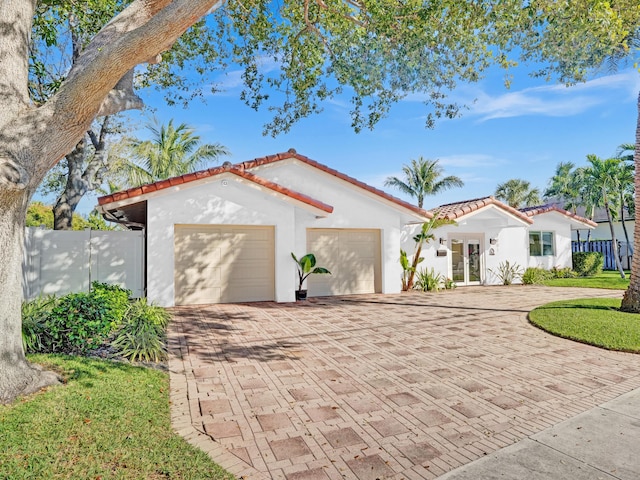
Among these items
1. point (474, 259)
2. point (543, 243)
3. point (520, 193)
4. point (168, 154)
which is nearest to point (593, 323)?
point (474, 259)

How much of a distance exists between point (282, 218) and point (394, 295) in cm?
571

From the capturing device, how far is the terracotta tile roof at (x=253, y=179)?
11629mm

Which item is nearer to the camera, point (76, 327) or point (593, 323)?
point (76, 327)

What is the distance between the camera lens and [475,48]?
35.6ft

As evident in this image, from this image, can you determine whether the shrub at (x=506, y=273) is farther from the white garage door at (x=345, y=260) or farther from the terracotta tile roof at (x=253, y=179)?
the white garage door at (x=345, y=260)

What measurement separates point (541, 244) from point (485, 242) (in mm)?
5002

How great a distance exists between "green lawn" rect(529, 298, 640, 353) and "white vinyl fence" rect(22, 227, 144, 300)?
1248cm

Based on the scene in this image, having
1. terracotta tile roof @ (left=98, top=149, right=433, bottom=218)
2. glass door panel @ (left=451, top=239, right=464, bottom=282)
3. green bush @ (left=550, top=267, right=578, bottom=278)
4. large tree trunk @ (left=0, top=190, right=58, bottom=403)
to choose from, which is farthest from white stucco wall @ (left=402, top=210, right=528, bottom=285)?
large tree trunk @ (left=0, top=190, right=58, bottom=403)

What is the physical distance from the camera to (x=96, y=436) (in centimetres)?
394

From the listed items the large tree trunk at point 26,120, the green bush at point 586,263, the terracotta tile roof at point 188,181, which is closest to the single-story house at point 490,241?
the green bush at point 586,263

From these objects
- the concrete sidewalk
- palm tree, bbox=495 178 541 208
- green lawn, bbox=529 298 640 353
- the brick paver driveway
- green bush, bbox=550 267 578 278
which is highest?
palm tree, bbox=495 178 541 208

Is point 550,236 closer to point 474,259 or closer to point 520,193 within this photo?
point 474,259

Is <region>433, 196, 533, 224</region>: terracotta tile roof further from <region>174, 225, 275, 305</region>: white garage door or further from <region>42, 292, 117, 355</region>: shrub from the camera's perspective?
<region>42, 292, 117, 355</region>: shrub

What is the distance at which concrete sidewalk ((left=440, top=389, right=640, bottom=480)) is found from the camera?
3.49 m
